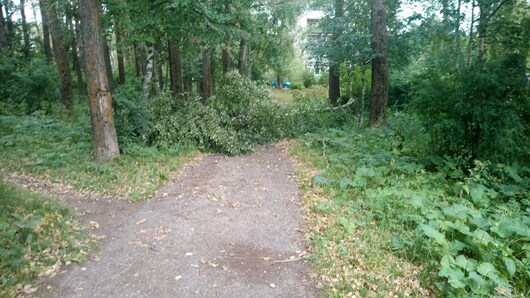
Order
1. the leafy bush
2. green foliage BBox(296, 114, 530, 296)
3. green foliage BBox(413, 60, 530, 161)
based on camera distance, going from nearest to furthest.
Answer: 1. green foliage BBox(296, 114, 530, 296)
2. green foliage BBox(413, 60, 530, 161)
3. the leafy bush

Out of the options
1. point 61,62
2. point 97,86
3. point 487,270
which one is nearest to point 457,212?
point 487,270

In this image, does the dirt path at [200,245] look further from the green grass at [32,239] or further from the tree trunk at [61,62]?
the tree trunk at [61,62]

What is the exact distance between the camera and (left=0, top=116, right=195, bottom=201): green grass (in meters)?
6.62

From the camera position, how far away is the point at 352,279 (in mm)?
3850

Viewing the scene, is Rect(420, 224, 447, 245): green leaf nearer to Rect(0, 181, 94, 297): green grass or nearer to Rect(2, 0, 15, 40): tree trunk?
Rect(0, 181, 94, 297): green grass

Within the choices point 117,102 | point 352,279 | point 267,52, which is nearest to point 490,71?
point 352,279

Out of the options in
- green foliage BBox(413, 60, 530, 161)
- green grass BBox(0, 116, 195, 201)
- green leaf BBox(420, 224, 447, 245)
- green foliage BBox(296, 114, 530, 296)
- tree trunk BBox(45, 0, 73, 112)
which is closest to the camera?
green foliage BBox(296, 114, 530, 296)

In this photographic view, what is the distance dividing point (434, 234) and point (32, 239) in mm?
4976

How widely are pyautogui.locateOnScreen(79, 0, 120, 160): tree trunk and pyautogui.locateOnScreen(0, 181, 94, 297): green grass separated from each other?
7.69 feet

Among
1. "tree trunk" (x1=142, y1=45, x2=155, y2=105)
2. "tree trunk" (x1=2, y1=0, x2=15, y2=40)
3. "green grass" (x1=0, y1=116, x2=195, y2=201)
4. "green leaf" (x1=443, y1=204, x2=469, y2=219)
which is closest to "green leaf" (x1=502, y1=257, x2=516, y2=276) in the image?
"green leaf" (x1=443, y1=204, x2=469, y2=219)

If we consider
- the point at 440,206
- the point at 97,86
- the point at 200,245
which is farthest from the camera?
the point at 97,86

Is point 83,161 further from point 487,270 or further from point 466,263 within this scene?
point 487,270

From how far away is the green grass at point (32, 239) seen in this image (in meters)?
3.69

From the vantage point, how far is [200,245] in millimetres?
4688
